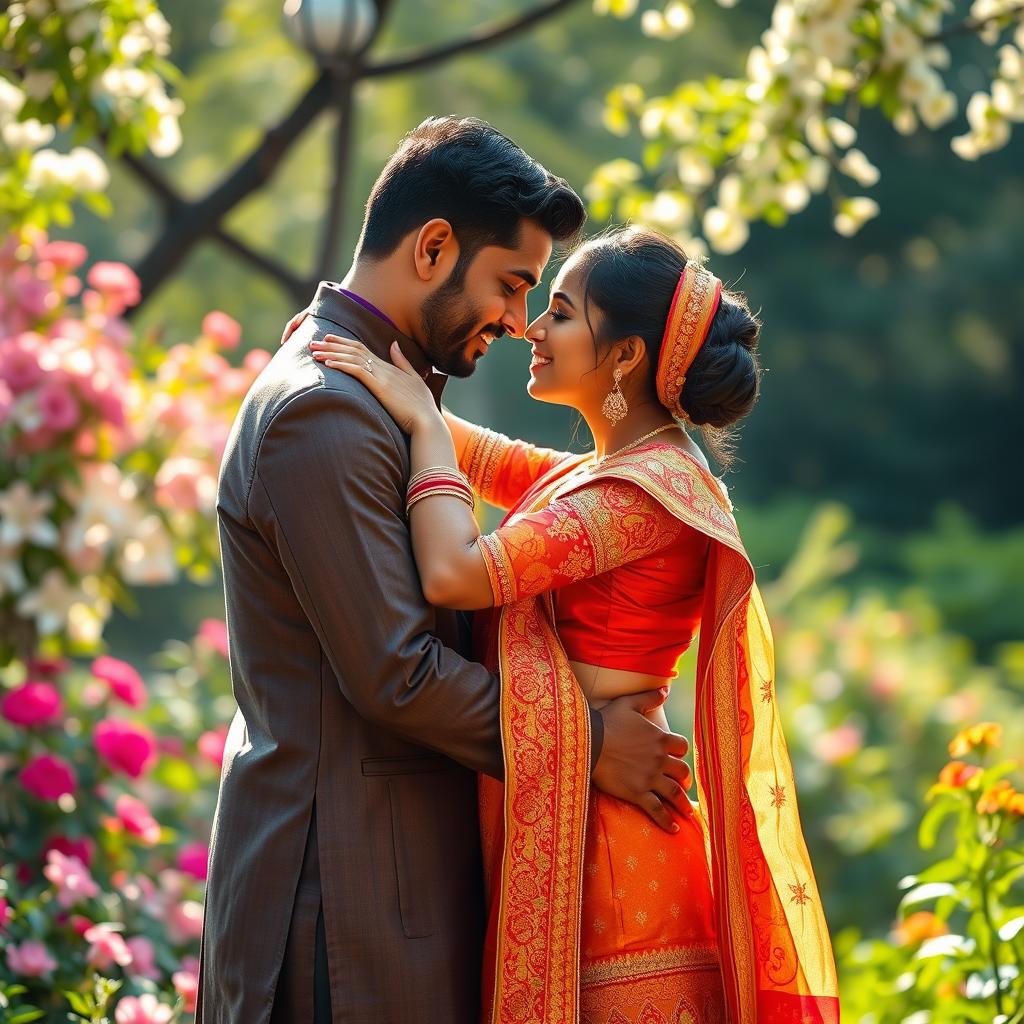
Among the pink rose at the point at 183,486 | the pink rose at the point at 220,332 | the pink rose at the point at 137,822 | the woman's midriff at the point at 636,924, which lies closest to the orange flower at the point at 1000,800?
the woman's midriff at the point at 636,924

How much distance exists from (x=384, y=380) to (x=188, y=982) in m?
1.47

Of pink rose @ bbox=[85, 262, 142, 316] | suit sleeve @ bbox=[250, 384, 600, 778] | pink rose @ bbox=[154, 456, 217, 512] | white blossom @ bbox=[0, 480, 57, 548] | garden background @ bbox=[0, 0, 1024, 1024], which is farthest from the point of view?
pink rose @ bbox=[85, 262, 142, 316]

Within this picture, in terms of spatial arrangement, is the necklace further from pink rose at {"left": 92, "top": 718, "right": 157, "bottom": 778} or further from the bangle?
pink rose at {"left": 92, "top": 718, "right": 157, "bottom": 778}

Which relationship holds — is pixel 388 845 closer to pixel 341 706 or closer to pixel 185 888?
pixel 341 706

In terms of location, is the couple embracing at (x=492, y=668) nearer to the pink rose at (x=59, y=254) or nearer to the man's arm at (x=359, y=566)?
the man's arm at (x=359, y=566)

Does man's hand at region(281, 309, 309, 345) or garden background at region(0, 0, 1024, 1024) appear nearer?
man's hand at region(281, 309, 309, 345)

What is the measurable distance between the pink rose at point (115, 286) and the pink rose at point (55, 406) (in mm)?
349

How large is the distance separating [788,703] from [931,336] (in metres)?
13.1

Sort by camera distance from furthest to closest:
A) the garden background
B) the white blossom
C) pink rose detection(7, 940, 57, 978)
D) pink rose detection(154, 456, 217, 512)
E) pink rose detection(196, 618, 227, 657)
→ pink rose detection(196, 618, 227, 657), pink rose detection(154, 456, 217, 512), the white blossom, the garden background, pink rose detection(7, 940, 57, 978)

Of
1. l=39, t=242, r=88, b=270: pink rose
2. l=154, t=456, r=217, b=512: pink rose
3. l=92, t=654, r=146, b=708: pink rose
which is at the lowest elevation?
l=92, t=654, r=146, b=708: pink rose

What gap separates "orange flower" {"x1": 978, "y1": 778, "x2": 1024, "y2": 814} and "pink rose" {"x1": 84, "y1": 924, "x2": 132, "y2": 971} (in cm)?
176

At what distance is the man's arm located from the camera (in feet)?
6.66

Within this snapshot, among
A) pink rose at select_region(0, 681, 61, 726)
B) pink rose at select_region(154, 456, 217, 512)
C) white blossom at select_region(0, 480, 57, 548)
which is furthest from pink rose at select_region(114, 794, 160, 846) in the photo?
pink rose at select_region(154, 456, 217, 512)

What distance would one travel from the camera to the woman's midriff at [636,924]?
2252 millimetres
